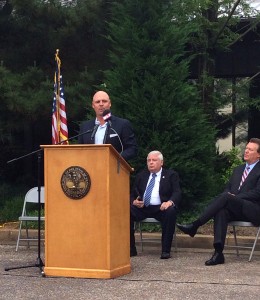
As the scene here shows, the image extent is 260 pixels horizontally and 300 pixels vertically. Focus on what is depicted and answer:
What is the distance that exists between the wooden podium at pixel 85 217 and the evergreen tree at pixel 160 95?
11.4 feet

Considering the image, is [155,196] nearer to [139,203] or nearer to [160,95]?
[139,203]

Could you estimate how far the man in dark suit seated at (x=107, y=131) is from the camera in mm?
8055

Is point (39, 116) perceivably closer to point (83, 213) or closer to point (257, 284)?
point (83, 213)

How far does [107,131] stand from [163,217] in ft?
4.86

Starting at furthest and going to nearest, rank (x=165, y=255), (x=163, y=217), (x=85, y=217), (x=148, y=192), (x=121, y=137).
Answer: (x=148, y=192) → (x=163, y=217) → (x=165, y=255) → (x=121, y=137) → (x=85, y=217)

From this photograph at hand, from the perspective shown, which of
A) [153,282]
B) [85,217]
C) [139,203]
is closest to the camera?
[153,282]

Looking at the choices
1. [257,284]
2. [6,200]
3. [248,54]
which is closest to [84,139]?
[257,284]

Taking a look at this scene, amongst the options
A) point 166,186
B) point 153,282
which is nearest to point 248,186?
point 166,186

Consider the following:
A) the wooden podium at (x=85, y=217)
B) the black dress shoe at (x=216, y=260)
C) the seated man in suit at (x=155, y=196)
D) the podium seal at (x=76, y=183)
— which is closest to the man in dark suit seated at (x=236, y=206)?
the black dress shoe at (x=216, y=260)

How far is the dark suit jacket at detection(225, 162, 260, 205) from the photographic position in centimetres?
859

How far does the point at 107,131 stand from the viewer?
319 inches

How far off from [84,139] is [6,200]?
17.5 feet

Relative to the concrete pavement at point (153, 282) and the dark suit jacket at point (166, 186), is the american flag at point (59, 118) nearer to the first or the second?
the dark suit jacket at point (166, 186)

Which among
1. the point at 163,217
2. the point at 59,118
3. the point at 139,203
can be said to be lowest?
the point at 163,217
